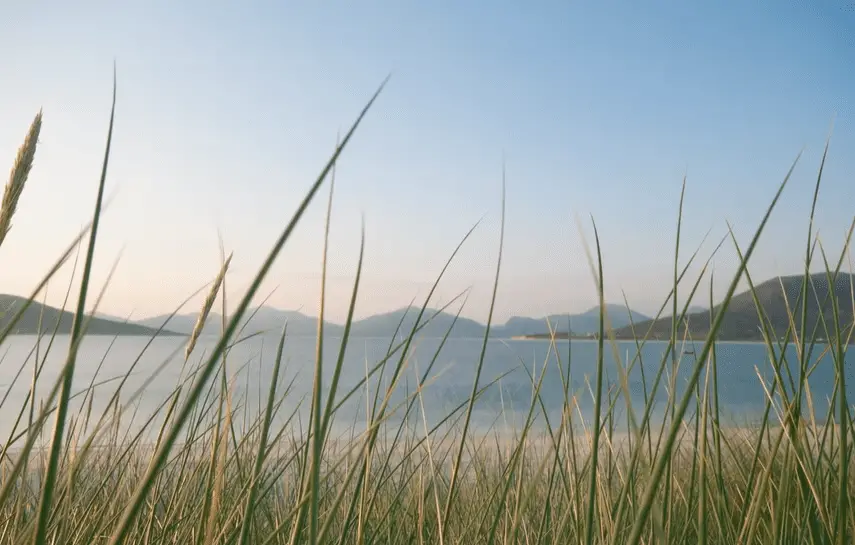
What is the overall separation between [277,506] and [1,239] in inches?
58.1

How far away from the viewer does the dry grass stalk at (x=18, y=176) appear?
0.67m

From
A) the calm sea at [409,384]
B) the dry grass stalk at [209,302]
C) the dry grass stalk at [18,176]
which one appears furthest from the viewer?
the calm sea at [409,384]

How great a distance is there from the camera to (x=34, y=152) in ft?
2.35

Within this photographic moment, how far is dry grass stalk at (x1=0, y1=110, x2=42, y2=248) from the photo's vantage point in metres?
0.67

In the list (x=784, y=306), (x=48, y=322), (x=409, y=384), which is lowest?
(x=409, y=384)

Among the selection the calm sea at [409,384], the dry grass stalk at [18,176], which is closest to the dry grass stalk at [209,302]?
the calm sea at [409,384]

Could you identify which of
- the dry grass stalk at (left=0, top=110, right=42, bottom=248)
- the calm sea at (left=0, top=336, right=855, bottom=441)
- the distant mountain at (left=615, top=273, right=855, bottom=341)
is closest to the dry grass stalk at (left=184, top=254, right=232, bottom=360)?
the calm sea at (left=0, top=336, right=855, bottom=441)

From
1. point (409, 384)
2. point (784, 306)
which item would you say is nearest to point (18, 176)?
point (784, 306)

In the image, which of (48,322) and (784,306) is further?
(48,322)

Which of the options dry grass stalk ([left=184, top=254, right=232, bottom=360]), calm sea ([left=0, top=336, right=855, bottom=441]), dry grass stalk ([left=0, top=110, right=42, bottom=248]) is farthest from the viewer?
calm sea ([left=0, top=336, right=855, bottom=441])

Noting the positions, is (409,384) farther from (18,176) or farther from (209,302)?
(18,176)

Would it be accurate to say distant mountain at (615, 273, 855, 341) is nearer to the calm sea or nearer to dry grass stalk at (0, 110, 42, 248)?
the calm sea

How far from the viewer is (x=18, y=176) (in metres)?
0.70

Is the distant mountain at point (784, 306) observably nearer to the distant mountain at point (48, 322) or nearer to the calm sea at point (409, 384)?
the calm sea at point (409, 384)
